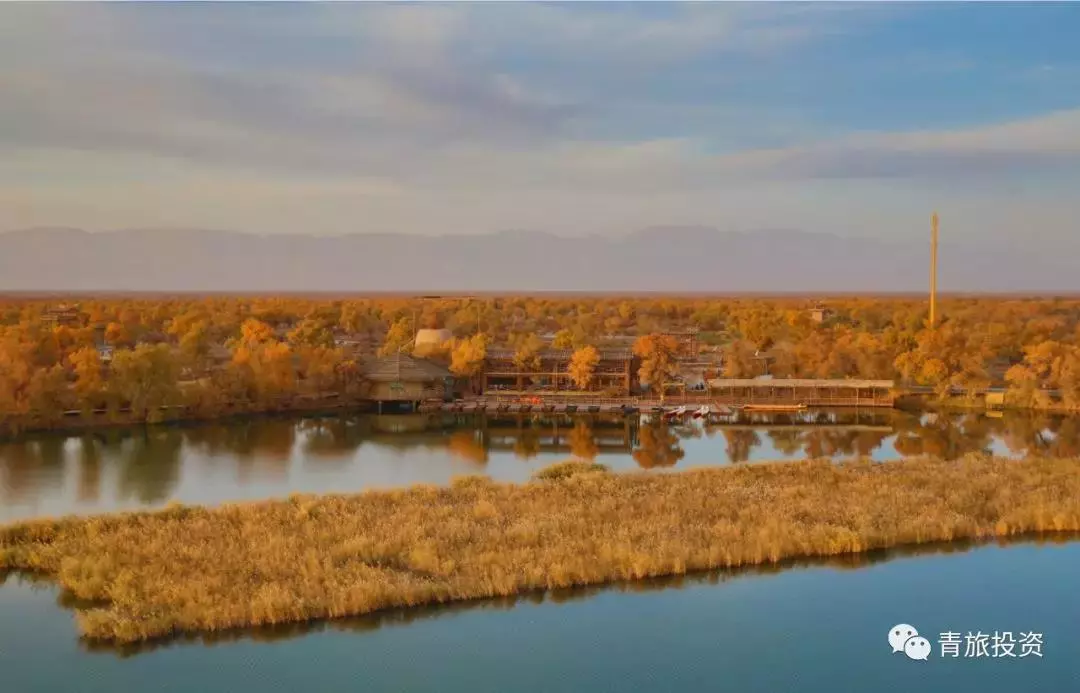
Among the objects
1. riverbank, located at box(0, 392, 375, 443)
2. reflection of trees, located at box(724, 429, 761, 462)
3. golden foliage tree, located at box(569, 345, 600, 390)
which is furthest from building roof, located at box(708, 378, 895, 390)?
riverbank, located at box(0, 392, 375, 443)

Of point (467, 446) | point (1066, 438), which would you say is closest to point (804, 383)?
point (1066, 438)

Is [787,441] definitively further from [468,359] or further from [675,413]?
[468,359]

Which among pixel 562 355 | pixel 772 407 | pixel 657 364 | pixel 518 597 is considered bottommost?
pixel 518 597

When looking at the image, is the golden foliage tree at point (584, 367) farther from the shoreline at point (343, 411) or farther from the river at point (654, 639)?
the river at point (654, 639)

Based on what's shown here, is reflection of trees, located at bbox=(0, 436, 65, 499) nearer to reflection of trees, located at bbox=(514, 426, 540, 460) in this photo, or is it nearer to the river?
the river

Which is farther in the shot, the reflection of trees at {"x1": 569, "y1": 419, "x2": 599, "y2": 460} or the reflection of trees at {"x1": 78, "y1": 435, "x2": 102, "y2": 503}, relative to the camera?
the reflection of trees at {"x1": 569, "y1": 419, "x2": 599, "y2": 460}
